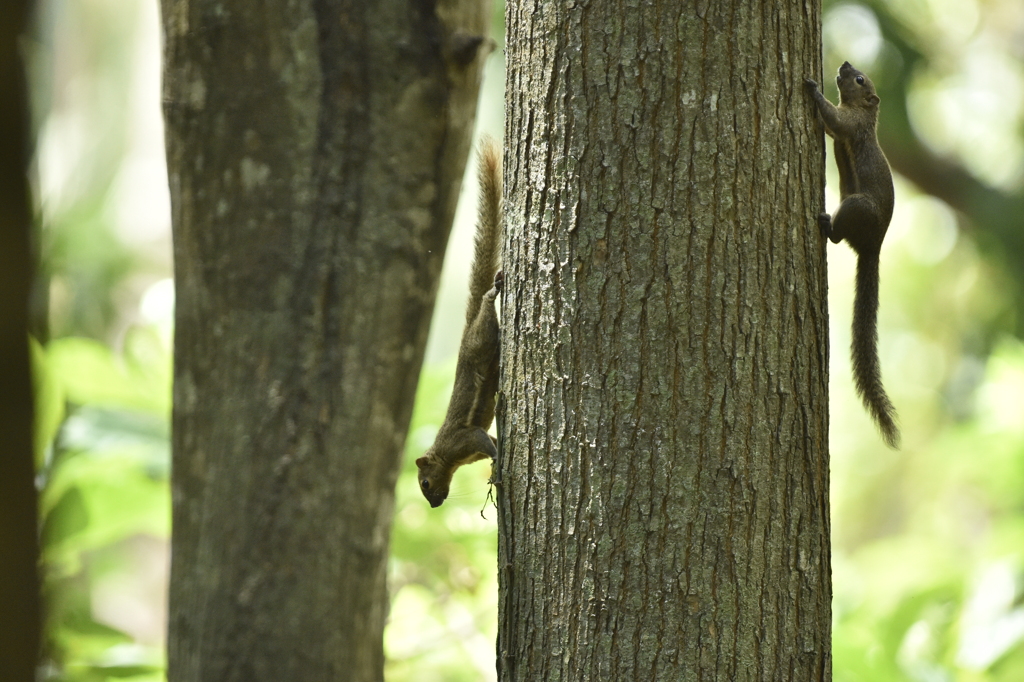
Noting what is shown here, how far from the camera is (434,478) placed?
2.98 metres

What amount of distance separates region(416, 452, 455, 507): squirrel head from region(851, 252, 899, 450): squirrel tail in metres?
1.21

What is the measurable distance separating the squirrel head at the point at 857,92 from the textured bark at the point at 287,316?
104 cm

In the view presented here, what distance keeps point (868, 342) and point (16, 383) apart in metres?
2.20

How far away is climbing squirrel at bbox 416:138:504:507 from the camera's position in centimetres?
242

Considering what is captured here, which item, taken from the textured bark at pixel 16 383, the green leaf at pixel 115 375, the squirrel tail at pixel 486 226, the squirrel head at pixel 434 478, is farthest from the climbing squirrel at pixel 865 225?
the green leaf at pixel 115 375

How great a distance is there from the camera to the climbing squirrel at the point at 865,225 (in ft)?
7.42

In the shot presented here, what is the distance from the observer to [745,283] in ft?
5.14

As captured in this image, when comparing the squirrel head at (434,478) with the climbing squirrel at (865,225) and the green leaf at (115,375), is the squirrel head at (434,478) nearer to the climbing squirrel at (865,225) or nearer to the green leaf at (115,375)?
the green leaf at (115,375)

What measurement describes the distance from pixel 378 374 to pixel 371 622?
643 millimetres

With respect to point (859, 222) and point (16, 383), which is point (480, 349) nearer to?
point (859, 222)

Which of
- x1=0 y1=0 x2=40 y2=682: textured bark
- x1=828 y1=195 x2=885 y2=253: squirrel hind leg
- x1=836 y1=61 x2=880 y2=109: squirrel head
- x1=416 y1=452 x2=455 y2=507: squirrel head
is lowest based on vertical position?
x1=416 y1=452 x2=455 y2=507: squirrel head

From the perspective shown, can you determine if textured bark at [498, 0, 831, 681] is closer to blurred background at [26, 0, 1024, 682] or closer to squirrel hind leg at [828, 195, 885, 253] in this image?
blurred background at [26, 0, 1024, 682]

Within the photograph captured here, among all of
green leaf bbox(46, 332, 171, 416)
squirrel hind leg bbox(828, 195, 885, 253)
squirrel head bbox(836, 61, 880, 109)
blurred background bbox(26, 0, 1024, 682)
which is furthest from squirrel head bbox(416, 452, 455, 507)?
squirrel head bbox(836, 61, 880, 109)

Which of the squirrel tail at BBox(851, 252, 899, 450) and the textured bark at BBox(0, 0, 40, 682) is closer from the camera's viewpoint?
the textured bark at BBox(0, 0, 40, 682)
